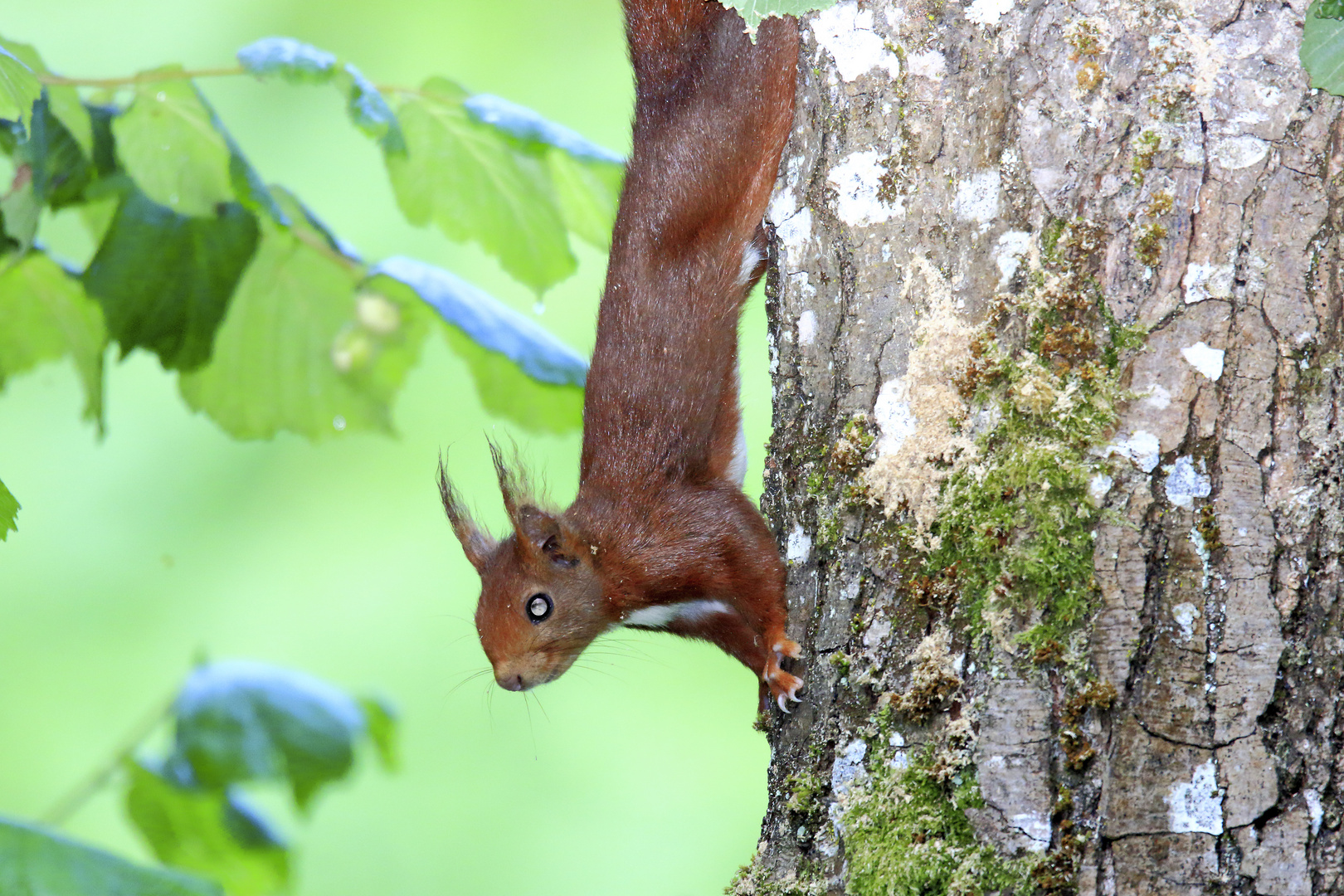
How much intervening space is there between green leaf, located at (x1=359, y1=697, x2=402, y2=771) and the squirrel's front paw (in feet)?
3.81

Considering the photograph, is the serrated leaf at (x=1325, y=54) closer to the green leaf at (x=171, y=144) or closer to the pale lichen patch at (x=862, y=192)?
the pale lichen patch at (x=862, y=192)

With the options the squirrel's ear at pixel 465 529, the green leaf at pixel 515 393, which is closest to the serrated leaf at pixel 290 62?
the green leaf at pixel 515 393

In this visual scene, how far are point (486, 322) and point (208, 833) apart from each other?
132 cm

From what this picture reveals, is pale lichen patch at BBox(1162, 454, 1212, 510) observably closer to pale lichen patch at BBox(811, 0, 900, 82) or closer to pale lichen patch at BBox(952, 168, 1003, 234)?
pale lichen patch at BBox(952, 168, 1003, 234)

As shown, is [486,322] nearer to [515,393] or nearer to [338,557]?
[515,393]

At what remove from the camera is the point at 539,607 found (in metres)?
2.41

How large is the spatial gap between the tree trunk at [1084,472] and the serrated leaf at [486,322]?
2.60ft

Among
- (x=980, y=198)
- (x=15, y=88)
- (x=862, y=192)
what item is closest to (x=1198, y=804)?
(x=980, y=198)

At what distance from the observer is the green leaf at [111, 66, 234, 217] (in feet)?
6.20

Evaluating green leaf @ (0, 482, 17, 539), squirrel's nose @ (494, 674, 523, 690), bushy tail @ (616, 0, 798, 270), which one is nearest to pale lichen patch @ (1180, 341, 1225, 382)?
bushy tail @ (616, 0, 798, 270)

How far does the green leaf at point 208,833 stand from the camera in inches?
94.4

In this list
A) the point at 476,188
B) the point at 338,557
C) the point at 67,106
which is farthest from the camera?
the point at 338,557

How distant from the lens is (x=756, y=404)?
549cm

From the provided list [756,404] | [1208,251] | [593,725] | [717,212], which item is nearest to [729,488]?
[717,212]
